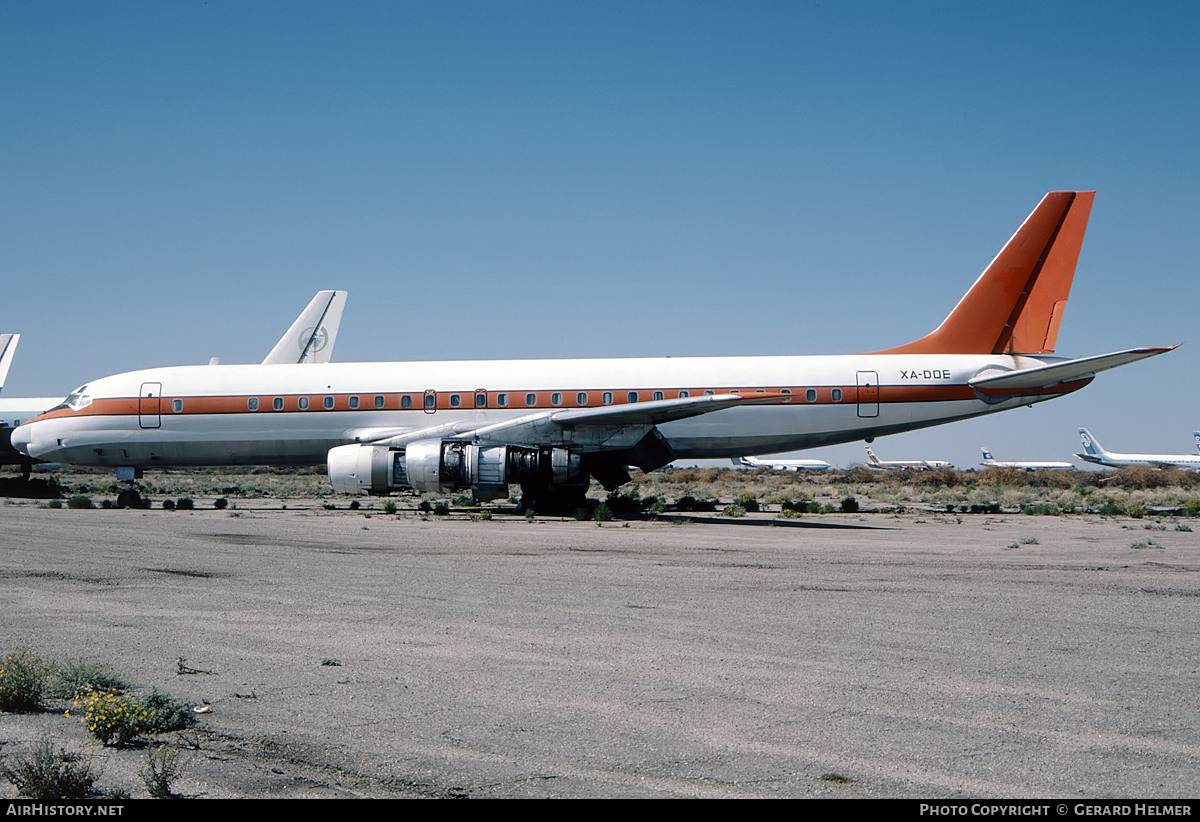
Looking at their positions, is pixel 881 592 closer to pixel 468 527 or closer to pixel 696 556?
pixel 696 556

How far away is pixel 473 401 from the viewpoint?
79.3 ft

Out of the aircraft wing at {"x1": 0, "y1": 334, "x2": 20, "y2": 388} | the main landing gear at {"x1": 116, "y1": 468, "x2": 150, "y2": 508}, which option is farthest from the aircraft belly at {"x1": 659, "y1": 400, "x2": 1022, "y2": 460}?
the aircraft wing at {"x1": 0, "y1": 334, "x2": 20, "y2": 388}

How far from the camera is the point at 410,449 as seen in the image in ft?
70.8

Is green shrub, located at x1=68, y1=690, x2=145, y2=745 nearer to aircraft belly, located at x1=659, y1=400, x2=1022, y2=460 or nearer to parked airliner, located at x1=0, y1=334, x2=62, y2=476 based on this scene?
aircraft belly, located at x1=659, y1=400, x2=1022, y2=460

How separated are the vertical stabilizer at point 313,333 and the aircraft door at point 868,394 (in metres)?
23.6

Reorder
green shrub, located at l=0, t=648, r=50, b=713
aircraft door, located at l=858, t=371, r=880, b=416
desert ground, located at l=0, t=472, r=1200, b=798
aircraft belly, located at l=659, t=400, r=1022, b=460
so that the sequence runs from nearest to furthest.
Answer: desert ground, located at l=0, t=472, r=1200, b=798 < green shrub, located at l=0, t=648, r=50, b=713 < aircraft door, located at l=858, t=371, r=880, b=416 < aircraft belly, located at l=659, t=400, r=1022, b=460

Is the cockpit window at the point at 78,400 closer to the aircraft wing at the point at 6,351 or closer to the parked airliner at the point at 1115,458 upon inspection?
the aircraft wing at the point at 6,351

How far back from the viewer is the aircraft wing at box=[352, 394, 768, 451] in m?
21.5

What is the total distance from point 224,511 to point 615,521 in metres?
10.5

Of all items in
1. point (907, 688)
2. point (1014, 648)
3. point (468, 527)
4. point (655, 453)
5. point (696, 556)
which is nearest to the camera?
point (907, 688)

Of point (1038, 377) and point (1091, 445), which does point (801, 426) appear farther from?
point (1091, 445)

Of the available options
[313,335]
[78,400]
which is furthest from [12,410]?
[78,400]

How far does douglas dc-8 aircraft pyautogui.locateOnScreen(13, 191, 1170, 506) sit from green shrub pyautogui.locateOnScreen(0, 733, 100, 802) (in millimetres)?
17149

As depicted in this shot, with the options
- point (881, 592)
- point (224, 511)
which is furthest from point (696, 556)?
point (224, 511)
